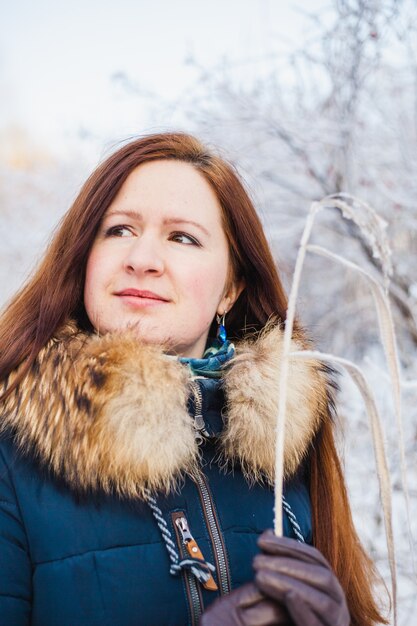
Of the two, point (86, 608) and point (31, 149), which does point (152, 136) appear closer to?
point (86, 608)

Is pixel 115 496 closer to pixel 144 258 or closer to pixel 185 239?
pixel 144 258

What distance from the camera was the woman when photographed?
1326mm

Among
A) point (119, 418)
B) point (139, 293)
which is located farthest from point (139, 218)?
point (119, 418)

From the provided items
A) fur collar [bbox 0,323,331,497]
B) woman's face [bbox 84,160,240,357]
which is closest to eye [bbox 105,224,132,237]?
woman's face [bbox 84,160,240,357]

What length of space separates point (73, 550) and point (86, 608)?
127mm

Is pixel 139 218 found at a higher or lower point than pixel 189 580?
higher

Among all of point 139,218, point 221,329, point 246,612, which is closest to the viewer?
point 246,612

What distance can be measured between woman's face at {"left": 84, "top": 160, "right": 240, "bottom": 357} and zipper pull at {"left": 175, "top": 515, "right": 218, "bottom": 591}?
0.47 metres

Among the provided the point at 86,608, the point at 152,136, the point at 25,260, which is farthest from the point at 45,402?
the point at 25,260

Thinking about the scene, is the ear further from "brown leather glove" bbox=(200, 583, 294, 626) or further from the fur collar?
"brown leather glove" bbox=(200, 583, 294, 626)

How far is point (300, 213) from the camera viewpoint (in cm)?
471

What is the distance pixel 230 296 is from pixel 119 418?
0.81 metres

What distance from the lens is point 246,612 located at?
110cm

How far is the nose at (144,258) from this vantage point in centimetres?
166
